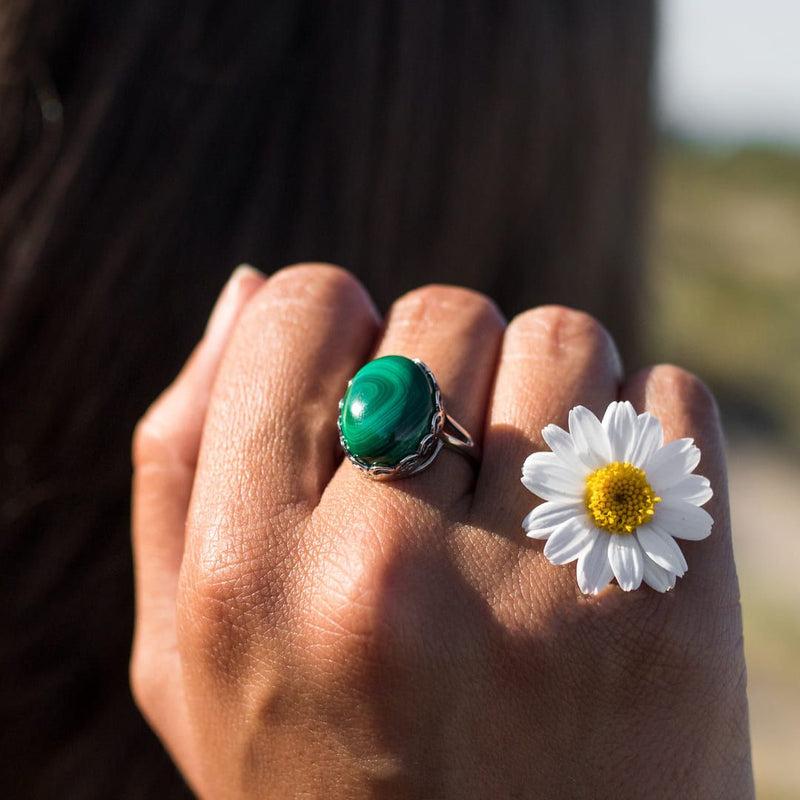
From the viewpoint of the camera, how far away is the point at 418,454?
115 centimetres

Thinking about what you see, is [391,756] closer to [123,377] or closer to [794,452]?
[123,377]

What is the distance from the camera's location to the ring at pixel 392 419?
1.12 m

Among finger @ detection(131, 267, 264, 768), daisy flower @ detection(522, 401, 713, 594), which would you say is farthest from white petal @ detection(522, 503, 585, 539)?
finger @ detection(131, 267, 264, 768)

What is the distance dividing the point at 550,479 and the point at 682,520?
180 mm

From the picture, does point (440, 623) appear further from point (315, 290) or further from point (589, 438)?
point (315, 290)

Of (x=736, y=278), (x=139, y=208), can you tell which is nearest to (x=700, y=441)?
(x=139, y=208)

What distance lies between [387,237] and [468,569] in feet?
3.19

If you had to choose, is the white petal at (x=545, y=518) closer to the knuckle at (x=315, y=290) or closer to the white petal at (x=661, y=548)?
the white petal at (x=661, y=548)

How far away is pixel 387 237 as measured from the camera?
1870 mm

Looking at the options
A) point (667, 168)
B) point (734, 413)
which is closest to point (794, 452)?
point (734, 413)

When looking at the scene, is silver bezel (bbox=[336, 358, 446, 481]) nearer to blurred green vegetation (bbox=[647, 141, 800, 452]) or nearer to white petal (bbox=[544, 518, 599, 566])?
white petal (bbox=[544, 518, 599, 566])

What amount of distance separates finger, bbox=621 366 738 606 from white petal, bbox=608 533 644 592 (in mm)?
83

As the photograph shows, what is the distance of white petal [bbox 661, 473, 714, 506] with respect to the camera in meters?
1.11

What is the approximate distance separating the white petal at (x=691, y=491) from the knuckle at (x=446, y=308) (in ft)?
1.29
